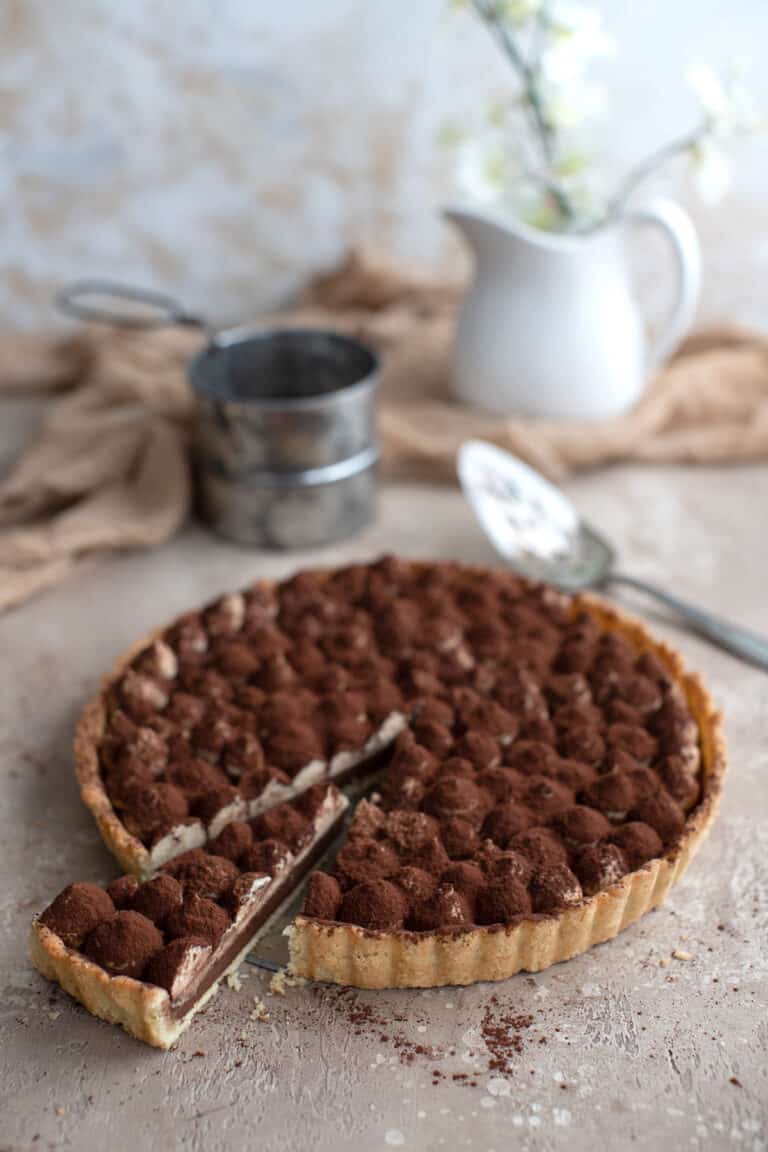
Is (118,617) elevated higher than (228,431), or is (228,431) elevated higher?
(228,431)

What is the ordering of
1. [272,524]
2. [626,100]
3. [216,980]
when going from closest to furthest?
[216,980] → [272,524] → [626,100]

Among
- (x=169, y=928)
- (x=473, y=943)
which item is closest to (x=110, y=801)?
(x=169, y=928)

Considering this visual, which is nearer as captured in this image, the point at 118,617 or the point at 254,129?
the point at 118,617

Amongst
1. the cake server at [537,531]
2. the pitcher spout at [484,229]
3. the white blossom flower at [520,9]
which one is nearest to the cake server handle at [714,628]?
the cake server at [537,531]

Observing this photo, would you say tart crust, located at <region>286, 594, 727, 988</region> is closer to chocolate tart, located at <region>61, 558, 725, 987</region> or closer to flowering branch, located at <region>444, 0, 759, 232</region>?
chocolate tart, located at <region>61, 558, 725, 987</region>

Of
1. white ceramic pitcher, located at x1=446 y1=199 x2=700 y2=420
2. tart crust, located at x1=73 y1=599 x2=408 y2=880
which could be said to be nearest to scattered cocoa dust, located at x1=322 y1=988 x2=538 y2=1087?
tart crust, located at x1=73 y1=599 x2=408 y2=880

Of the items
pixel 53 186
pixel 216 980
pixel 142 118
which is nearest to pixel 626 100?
pixel 142 118

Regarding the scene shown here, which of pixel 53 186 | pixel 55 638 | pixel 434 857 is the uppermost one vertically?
pixel 53 186

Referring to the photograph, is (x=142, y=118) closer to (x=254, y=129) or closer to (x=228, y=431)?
(x=254, y=129)
